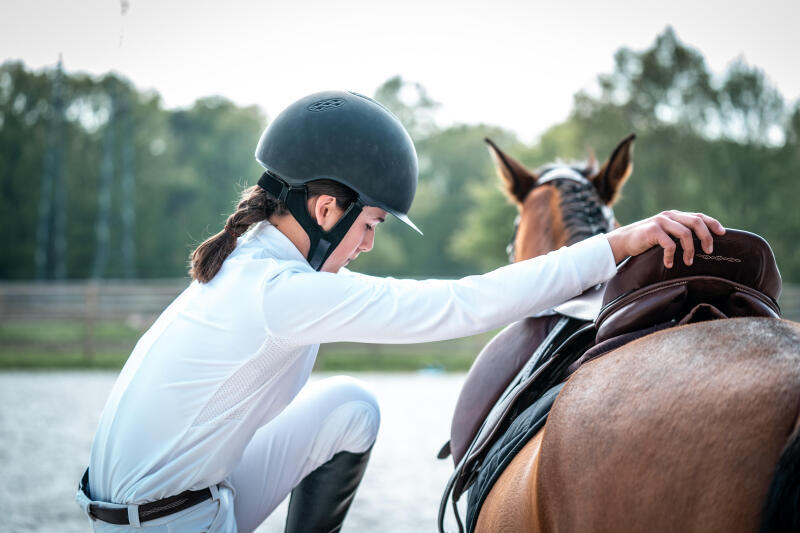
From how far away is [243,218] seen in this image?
1.80m

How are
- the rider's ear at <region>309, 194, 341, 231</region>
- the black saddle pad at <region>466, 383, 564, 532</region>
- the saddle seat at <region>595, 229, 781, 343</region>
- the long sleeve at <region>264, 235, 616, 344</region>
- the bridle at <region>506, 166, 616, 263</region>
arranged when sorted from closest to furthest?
the saddle seat at <region>595, 229, 781, 343</region>
the black saddle pad at <region>466, 383, 564, 532</region>
the long sleeve at <region>264, 235, 616, 344</region>
the rider's ear at <region>309, 194, 341, 231</region>
the bridle at <region>506, 166, 616, 263</region>

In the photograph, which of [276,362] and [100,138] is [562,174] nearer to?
[276,362]

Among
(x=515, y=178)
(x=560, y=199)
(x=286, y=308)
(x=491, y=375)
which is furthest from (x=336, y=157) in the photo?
(x=515, y=178)

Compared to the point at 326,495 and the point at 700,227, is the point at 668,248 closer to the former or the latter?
the point at 700,227

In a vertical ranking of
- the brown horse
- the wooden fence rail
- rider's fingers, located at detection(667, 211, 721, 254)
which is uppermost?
rider's fingers, located at detection(667, 211, 721, 254)

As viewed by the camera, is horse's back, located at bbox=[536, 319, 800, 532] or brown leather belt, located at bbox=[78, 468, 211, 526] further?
brown leather belt, located at bbox=[78, 468, 211, 526]

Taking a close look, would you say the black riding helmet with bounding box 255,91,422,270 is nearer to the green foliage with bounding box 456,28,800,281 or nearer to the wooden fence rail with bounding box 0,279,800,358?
the wooden fence rail with bounding box 0,279,800,358

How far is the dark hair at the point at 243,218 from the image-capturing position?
5.69ft

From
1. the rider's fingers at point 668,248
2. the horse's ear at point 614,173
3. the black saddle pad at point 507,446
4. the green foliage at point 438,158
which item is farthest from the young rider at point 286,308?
the green foliage at point 438,158

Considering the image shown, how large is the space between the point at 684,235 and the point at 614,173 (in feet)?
4.57

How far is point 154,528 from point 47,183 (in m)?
33.1

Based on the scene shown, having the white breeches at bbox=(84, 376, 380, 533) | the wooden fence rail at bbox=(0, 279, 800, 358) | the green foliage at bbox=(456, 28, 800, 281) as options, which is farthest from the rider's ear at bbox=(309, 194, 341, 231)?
the green foliage at bbox=(456, 28, 800, 281)

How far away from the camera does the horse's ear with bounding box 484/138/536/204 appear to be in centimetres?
276

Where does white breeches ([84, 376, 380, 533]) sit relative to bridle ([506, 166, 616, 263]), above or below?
below
